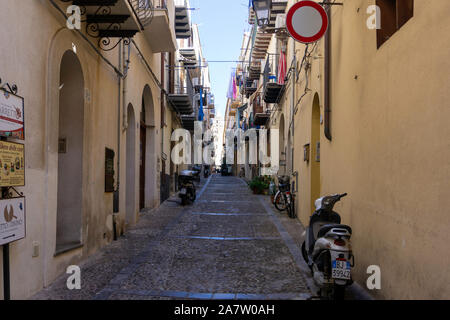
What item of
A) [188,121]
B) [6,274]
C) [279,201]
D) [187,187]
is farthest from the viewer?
[188,121]

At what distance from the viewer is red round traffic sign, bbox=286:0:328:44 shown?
6.89 metres

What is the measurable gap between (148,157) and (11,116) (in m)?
9.00

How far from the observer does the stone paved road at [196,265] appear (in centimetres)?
498

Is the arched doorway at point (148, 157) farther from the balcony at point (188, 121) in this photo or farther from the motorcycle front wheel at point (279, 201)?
the balcony at point (188, 121)

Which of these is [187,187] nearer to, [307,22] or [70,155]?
[70,155]

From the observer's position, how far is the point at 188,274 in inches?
227

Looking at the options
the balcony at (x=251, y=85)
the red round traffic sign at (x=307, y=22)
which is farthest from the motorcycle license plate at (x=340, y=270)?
the balcony at (x=251, y=85)

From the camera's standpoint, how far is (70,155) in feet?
21.3

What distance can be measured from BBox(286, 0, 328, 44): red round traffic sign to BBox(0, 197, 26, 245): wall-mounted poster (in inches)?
194

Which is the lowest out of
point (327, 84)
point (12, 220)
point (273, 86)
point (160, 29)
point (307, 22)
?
point (12, 220)

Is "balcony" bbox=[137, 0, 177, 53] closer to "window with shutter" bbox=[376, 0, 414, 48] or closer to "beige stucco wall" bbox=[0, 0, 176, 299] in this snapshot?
"beige stucco wall" bbox=[0, 0, 176, 299]

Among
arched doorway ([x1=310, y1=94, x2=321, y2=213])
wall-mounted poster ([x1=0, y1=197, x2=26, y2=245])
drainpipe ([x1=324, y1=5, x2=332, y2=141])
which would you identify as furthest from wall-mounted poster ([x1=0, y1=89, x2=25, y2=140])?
arched doorway ([x1=310, y1=94, x2=321, y2=213])

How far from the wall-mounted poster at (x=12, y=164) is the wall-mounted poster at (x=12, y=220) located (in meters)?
0.18

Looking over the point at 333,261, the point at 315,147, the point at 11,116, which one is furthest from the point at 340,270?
the point at 315,147
